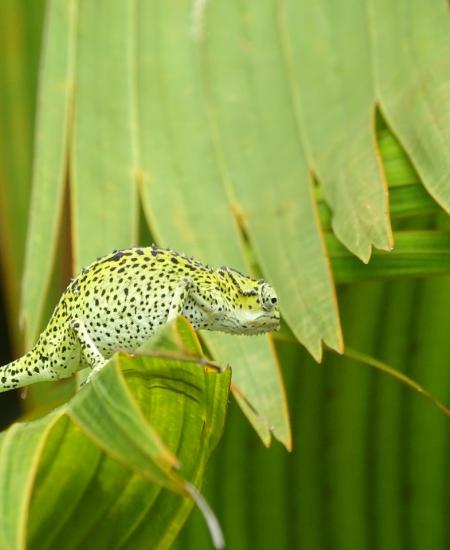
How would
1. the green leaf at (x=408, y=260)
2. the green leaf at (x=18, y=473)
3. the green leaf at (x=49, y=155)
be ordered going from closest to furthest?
the green leaf at (x=18, y=473) → the green leaf at (x=408, y=260) → the green leaf at (x=49, y=155)

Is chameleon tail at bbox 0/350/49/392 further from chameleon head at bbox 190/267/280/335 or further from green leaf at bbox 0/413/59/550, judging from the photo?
green leaf at bbox 0/413/59/550

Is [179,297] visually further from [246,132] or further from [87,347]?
[246,132]

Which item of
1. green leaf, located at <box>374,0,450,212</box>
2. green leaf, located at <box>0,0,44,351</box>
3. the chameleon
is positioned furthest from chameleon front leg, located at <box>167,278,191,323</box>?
green leaf, located at <box>0,0,44,351</box>

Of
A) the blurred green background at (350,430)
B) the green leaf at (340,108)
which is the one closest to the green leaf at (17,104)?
the blurred green background at (350,430)

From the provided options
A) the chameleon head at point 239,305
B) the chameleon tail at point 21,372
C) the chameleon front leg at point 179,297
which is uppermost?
the chameleon front leg at point 179,297

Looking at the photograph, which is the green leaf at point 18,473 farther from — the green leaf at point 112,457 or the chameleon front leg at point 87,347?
the chameleon front leg at point 87,347

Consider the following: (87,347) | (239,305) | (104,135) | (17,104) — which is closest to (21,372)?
(87,347)

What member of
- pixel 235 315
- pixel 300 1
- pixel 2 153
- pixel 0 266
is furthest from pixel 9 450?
pixel 2 153

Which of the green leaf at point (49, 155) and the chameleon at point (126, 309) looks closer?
the chameleon at point (126, 309)
